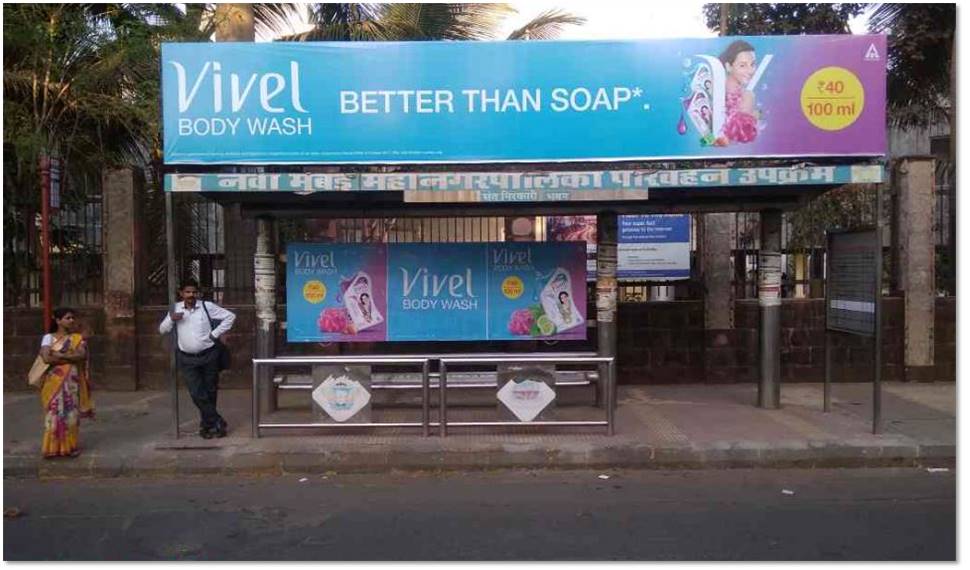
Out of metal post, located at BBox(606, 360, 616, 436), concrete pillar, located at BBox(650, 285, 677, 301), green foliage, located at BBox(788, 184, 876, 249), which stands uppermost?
green foliage, located at BBox(788, 184, 876, 249)

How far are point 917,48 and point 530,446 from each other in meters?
10.5

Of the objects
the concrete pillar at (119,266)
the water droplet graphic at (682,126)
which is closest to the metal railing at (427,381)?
the water droplet graphic at (682,126)

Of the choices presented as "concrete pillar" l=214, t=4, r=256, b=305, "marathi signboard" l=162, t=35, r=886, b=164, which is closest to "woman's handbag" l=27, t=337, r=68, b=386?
"marathi signboard" l=162, t=35, r=886, b=164

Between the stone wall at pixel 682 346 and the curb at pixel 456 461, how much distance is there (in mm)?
3439

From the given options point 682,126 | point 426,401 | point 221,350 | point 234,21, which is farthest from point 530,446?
point 234,21

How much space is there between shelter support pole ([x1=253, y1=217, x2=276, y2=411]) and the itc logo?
141 cm

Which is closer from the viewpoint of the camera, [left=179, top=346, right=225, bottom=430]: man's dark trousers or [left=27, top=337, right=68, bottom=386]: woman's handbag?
[left=27, top=337, right=68, bottom=386]: woman's handbag

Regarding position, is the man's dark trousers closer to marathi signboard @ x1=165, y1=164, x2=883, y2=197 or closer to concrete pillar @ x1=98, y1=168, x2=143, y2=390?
marathi signboard @ x1=165, y1=164, x2=883, y2=197

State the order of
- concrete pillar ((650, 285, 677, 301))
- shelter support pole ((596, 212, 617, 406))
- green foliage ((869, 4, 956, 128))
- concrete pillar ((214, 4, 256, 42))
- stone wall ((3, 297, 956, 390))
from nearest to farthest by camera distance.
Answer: shelter support pole ((596, 212, 617, 406))
stone wall ((3, 297, 956, 390))
concrete pillar ((214, 4, 256, 42))
concrete pillar ((650, 285, 677, 301))
green foliage ((869, 4, 956, 128))

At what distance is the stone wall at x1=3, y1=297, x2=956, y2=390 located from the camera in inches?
415

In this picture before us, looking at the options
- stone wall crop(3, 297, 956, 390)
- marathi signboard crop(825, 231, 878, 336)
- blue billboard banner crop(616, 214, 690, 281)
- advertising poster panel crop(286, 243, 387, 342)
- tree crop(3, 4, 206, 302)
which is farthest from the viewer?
blue billboard banner crop(616, 214, 690, 281)

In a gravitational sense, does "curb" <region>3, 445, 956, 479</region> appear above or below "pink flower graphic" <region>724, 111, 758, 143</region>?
below

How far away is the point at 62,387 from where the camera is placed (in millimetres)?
7105

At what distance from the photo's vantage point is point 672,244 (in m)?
13.8
